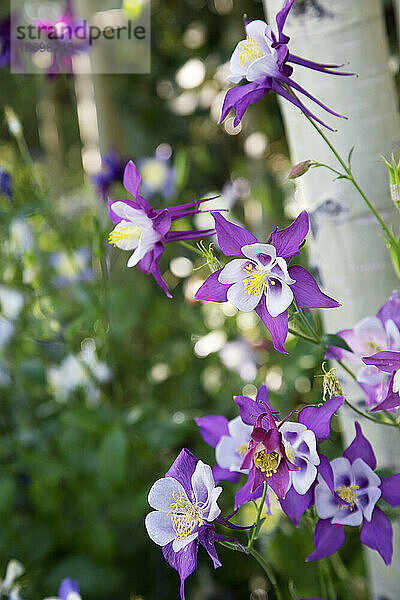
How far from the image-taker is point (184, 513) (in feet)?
1.36

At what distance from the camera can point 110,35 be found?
1338 mm

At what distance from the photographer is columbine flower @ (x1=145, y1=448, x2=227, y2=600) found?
41 cm

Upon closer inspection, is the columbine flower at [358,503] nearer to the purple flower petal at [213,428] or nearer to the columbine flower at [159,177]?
the purple flower petal at [213,428]

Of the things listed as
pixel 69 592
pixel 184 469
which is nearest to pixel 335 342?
pixel 184 469

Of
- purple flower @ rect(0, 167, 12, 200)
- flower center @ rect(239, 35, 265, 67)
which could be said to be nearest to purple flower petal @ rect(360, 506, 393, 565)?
flower center @ rect(239, 35, 265, 67)

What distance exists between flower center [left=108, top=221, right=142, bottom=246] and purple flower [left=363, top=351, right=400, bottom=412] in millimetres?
183

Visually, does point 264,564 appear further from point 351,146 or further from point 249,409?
point 351,146

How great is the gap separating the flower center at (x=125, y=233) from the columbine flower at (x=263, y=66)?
3.9 inches

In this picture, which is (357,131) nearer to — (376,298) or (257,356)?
(376,298)

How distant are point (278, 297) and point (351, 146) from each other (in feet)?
0.72

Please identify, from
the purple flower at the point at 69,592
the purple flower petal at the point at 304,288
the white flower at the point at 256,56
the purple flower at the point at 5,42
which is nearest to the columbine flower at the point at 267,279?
the purple flower petal at the point at 304,288

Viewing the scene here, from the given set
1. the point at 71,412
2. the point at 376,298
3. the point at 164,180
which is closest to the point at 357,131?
the point at 376,298

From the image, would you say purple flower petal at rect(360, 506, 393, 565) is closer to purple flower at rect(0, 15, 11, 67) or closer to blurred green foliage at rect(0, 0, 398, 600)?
blurred green foliage at rect(0, 0, 398, 600)

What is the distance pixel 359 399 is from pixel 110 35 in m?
0.99
